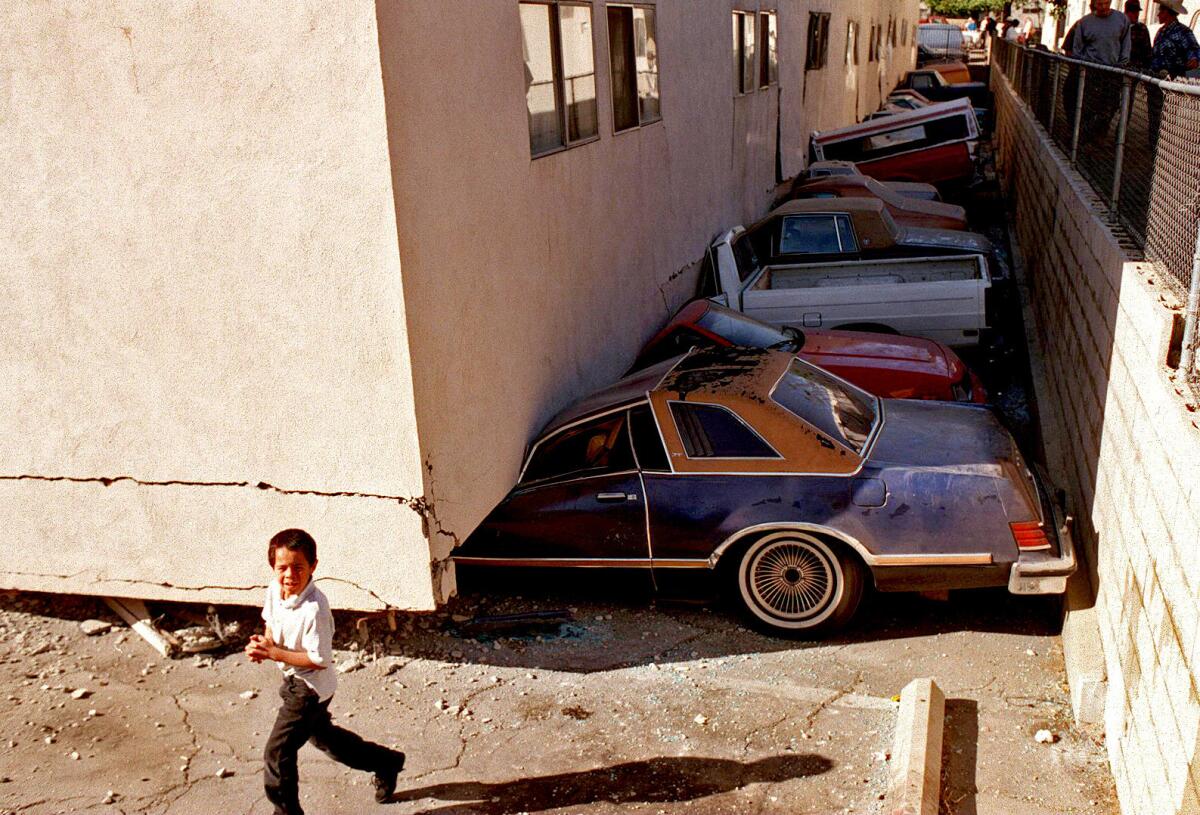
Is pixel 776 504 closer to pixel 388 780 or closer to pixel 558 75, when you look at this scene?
pixel 388 780

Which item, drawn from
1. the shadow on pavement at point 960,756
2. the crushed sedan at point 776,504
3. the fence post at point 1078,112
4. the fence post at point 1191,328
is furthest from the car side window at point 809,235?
the fence post at point 1191,328

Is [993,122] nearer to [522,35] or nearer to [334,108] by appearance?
[522,35]

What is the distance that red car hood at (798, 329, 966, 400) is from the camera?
875cm

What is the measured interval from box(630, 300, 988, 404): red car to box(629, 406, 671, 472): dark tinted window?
7.20ft

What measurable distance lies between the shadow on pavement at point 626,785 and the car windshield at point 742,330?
4181mm

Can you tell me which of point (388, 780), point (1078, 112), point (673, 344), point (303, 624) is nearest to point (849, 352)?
point (673, 344)

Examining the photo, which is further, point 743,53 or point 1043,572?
point 743,53

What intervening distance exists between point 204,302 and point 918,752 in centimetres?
405

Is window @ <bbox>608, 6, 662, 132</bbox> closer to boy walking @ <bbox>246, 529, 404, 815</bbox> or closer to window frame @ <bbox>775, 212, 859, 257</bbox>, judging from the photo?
window frame @ <bbox>775, 212, 859, 257</bbox>

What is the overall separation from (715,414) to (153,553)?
3.25 m

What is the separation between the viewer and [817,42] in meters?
20.8

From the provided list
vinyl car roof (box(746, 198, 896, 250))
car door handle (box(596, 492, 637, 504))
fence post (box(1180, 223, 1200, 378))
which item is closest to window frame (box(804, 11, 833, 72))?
vinyl car roof (box(746, 198, 896, 250))

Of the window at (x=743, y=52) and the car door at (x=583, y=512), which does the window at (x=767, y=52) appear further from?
the car door at (x=583, y=512)

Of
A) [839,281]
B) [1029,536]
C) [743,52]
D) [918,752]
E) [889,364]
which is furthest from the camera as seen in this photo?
[743,52]
